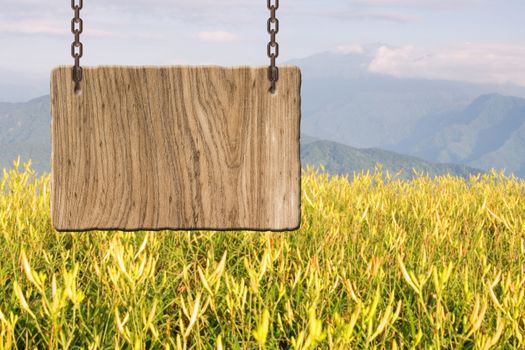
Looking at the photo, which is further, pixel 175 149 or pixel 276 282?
pixel 276 282

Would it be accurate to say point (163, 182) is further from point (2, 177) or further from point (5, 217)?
point (2, 177)

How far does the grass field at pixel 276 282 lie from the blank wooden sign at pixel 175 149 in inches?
8.2

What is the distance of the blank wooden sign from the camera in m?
2.75

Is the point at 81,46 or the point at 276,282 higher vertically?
the point at 81,46

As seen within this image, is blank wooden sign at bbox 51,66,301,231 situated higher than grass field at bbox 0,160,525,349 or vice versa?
blank wooden sign at bbox 51,66,301,231

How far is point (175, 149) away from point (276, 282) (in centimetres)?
78

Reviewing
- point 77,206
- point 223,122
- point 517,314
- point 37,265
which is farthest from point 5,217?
point 517,314

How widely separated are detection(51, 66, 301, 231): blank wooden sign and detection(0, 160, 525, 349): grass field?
0.21m

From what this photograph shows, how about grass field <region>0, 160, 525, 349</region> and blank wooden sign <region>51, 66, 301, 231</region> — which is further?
blank wooden sign <region>51, 66, 301, 231</region>

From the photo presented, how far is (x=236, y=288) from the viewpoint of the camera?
2.37 metres

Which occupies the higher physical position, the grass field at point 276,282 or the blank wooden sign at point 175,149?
the blank wooden sign at point 175,149

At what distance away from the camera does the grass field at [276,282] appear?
7.55 feet

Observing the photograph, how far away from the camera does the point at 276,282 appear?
2.89 m

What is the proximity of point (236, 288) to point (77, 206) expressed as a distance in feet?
3.09
